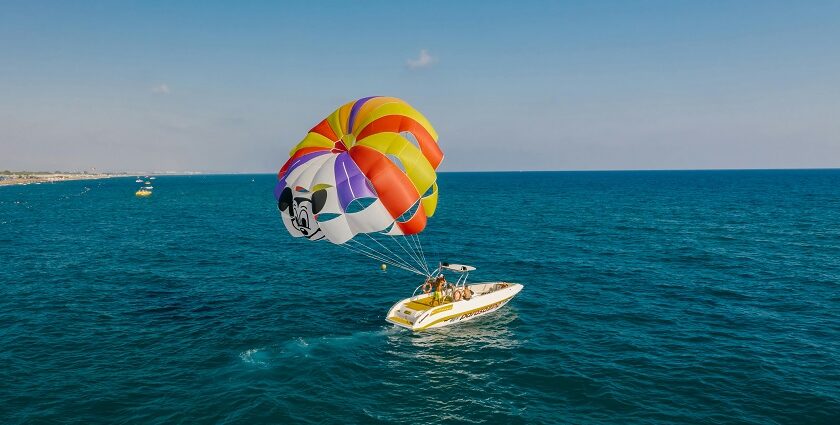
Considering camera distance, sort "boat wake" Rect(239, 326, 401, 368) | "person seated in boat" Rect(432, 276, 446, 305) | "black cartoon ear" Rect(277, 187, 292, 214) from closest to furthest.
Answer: "boat wake" Rect(239, 326, 401, 368), "black cartoon ear" Rect(277, 187, 292, 214), "person seated in boat" Rect(432, 276, 446, 305)

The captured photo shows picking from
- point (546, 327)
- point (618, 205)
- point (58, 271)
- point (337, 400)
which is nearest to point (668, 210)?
point (618, 205)

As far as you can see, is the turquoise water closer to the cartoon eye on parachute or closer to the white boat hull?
the white boat hull

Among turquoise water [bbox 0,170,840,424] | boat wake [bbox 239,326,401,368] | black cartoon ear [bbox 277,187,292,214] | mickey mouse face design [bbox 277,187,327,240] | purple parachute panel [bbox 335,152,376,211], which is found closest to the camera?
turquoise water [bbox 0,170,840,424]

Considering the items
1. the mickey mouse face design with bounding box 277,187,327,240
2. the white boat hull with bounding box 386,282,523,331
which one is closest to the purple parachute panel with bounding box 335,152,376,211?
the mickey mouse face design with bounding box 277,187,327,240

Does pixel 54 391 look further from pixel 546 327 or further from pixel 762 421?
pixel 762 421

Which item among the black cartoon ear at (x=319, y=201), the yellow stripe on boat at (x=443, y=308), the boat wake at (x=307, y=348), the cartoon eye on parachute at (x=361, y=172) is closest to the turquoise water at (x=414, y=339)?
the boat wake at (x=307, y=348)

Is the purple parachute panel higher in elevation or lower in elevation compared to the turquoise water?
higher

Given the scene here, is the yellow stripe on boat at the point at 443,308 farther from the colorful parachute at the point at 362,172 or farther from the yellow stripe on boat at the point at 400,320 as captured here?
the colorful parachute at the point at 362,172

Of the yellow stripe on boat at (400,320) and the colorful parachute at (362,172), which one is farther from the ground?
the colorful parachute at (362,172)

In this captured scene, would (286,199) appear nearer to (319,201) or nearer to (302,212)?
(302,212)
